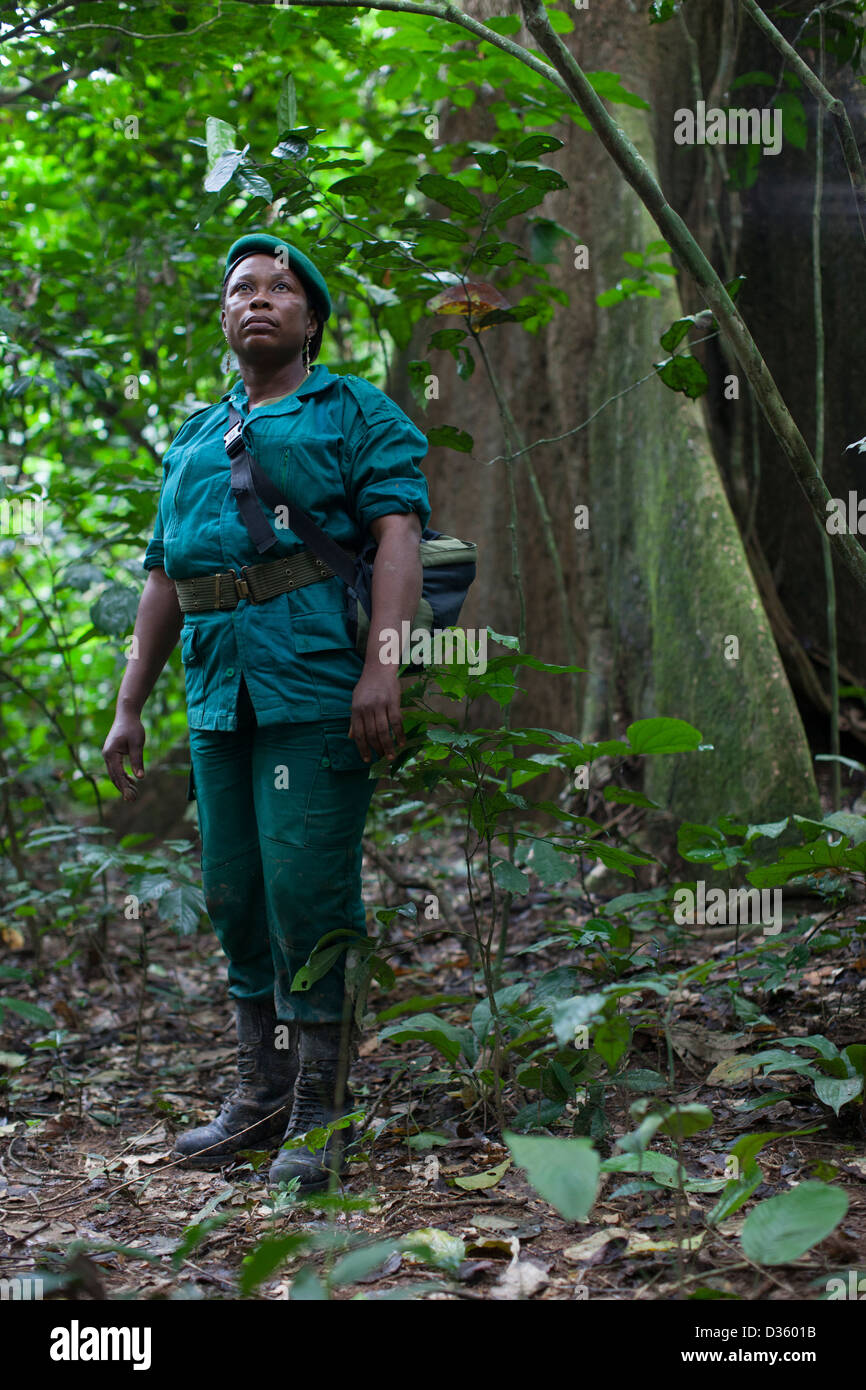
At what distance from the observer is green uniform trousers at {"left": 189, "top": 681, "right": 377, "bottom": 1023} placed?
2555mm

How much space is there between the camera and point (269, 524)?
2.58 meters

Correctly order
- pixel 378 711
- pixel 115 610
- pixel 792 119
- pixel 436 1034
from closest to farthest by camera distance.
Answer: pixel 378 711 → pixel 436 1034 → pixel 115 610 → pixel 792 119

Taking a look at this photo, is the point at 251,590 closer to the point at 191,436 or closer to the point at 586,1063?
the point at 191,436

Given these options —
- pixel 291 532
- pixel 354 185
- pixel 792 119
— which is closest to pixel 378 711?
pixel 291 532

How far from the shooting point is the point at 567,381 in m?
5.36

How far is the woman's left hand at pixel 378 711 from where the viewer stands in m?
2.43

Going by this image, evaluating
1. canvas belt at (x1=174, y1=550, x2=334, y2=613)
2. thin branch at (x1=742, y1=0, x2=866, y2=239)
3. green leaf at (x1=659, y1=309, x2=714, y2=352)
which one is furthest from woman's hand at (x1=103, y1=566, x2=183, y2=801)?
thin branch at (x1=742, y1=0, x2=866, y2=239)

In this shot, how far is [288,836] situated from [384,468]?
875 mm

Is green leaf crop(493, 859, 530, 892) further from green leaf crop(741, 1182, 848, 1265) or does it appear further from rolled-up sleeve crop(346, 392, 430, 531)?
green leaf crop(741, 1182, 848, 1265)

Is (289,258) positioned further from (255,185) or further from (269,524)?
(269,524)

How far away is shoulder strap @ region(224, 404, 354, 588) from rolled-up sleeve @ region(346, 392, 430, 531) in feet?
0.38

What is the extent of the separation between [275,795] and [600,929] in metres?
0.80

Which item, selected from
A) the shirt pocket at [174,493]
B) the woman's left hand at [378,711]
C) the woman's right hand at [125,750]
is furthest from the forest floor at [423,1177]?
the shirt pocket at [174,493]

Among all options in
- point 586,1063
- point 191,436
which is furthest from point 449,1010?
point 191,436
